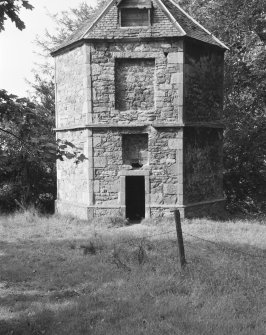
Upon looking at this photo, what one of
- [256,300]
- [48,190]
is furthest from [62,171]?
[256,300]

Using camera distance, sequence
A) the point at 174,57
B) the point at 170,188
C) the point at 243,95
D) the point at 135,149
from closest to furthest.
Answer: the point at 174,57
the point at 170,188
the point at 135,149
the point at 243,95

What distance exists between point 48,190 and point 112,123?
19.2 feet

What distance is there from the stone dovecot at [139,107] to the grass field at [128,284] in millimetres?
2283

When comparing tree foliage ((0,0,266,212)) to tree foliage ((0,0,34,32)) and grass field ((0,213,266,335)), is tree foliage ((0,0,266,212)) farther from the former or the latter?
tree foliage ((0,0,34,32))

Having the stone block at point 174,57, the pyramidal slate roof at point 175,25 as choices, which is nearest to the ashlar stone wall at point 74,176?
the pyramidal slate roof at point 175,25

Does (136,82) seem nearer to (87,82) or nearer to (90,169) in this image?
(87,82)

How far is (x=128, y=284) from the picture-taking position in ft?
24.2

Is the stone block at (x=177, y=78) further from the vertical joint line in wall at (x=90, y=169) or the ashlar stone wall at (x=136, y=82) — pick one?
the vertical joint line in wall at (x=90, y=169)

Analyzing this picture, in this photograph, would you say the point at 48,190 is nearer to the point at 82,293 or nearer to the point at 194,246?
the point at 194,246

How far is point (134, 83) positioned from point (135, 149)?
2.33 metres

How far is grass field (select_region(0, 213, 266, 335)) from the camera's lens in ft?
19.2

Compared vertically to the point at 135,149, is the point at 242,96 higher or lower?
higher

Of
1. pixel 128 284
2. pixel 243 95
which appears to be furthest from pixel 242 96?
pixel 128 284

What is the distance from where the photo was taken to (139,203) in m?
17.0
